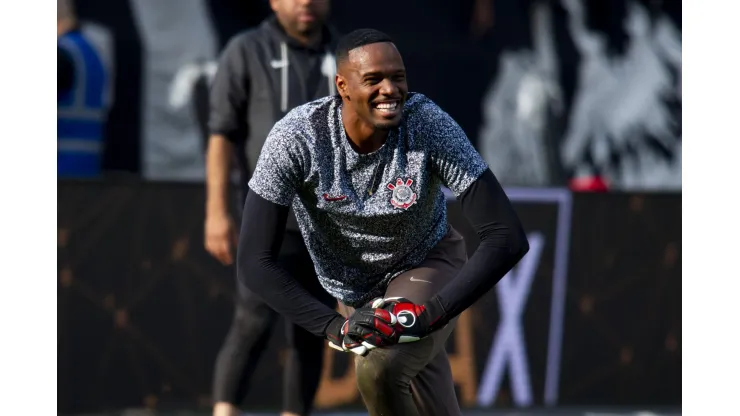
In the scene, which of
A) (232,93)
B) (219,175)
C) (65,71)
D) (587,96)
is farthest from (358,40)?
(587,96)

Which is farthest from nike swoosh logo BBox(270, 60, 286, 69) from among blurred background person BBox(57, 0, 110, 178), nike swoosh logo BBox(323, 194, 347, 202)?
blurred background person BBox(57, 0, 110, 178)

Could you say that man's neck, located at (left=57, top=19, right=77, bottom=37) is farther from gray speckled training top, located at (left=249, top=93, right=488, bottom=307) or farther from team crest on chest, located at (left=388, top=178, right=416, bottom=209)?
team crest on chest, located at (left=388, top=178, right=416, bottom=209)

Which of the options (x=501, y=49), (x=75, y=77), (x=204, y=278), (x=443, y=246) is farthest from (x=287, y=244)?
(x=501, y=49)

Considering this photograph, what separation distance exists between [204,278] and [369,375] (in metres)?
3.02

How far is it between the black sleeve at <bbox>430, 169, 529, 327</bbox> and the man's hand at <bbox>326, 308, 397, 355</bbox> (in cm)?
18

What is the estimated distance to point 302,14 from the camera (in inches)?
222

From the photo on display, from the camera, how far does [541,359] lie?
755 cm

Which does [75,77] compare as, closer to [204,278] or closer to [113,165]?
[113,165]

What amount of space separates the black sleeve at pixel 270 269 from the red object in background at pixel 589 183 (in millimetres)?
5600

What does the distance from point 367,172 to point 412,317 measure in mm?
543

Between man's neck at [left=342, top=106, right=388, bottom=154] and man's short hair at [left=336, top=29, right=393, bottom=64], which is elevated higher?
man's short hair at [left=336, top=29, right=393, bottom=64]

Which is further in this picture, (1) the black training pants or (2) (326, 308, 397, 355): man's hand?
(1) the black training pants

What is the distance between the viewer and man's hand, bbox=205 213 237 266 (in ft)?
19.2

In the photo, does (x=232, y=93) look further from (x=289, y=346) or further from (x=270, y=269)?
(x=270, y=269)
